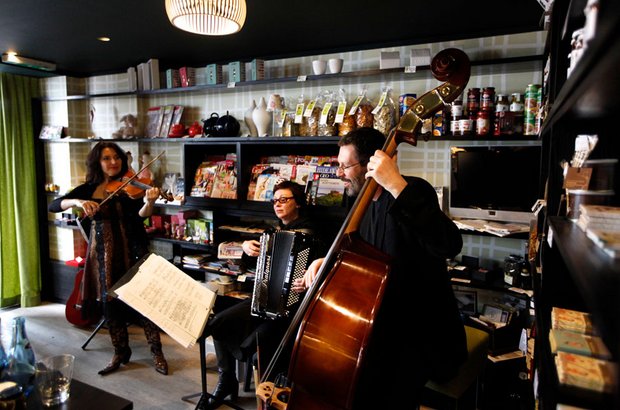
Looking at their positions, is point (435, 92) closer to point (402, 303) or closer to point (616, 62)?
point (402, 303)

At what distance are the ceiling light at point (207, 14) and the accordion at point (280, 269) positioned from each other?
109 cm

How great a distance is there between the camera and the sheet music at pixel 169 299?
191 cm

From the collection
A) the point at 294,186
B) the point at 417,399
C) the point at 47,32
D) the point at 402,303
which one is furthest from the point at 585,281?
the point at 47,32

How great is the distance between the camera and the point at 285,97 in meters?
3.37

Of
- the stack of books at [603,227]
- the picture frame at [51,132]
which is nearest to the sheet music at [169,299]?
the stack of books at [603,227]

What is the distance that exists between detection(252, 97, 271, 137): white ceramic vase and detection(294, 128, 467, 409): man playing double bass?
1731 mm

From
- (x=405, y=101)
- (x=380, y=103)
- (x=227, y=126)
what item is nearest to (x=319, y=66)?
(x=380, y=103)

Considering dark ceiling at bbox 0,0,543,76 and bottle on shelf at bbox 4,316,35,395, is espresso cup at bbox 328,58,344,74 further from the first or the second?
bottle on shelf at bbox 4,316,35,395

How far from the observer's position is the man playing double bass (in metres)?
1.44

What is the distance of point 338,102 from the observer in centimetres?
301

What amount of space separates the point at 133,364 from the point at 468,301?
2407mm

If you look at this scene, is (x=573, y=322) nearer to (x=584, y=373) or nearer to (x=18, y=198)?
(x=584, y=373)

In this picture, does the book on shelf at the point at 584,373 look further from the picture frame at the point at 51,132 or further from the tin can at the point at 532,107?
the picture frame at the point at 51,132

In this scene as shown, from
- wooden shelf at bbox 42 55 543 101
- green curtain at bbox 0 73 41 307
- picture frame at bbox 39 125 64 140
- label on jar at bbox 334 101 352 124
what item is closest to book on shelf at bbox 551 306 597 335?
wooden shelf at bbox 42 55 543 101
